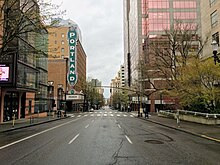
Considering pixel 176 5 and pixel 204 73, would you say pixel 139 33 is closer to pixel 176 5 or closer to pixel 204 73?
pixel 176 5

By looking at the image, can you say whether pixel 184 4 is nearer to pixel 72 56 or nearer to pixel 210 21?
pixel 72 56

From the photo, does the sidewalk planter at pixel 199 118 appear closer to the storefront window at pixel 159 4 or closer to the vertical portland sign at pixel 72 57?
the vertical portland sign at pixel 72 57

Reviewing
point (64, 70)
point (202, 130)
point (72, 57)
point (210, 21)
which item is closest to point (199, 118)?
point (202, 130)

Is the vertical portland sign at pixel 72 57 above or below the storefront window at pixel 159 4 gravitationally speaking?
below

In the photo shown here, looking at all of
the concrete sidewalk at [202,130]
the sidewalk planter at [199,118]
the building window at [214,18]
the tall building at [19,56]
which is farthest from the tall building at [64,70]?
the concrete sidewalk at [202,130]

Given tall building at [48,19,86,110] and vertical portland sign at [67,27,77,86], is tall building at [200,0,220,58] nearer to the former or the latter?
tall building at [48,19,86,110]

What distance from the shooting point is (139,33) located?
8144cm

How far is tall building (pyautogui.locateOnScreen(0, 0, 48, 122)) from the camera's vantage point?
60.5 ft

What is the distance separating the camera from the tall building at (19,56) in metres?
18.4

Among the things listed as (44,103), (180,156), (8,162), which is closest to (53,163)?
(8,162)

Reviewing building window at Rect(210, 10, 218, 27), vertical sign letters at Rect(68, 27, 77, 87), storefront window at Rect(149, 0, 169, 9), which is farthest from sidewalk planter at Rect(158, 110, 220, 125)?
storefront window at Rect(149, 0, 169, 9)

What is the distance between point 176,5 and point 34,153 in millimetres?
75285

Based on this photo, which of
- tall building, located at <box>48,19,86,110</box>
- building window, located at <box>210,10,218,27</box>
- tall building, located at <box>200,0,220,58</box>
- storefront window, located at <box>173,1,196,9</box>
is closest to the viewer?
tall building, located at <box>200,0,220,58</box>

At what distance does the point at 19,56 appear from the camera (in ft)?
104
